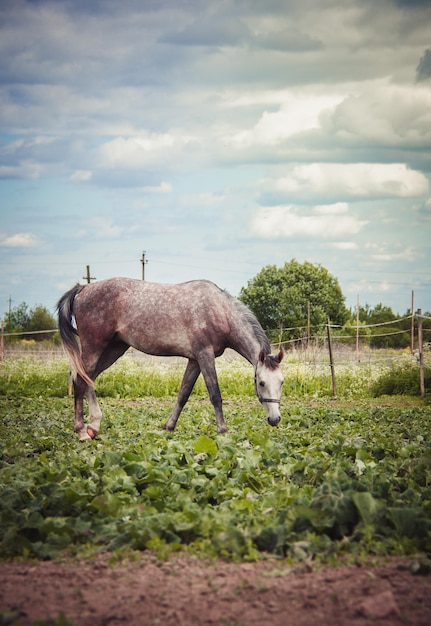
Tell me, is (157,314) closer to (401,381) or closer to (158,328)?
Answer: (158,328)

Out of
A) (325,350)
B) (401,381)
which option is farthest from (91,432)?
(325,350)

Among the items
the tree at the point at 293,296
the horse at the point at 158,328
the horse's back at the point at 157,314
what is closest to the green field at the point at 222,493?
the horse at the point at 158,328

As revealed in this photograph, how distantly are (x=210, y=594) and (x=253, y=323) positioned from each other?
5.96 meters

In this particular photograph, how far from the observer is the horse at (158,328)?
30.4 feet

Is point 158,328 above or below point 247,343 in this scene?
above

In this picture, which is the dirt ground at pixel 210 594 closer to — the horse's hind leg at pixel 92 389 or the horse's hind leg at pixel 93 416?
the horse's hind leg at pixel 93 416

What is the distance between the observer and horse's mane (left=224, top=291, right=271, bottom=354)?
9.16m

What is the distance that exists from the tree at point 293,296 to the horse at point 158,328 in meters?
31.0

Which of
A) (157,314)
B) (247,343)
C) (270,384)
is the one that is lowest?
(270,384)

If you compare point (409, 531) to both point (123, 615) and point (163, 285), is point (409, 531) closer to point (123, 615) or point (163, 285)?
point (123, 615)

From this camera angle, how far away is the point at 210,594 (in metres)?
3.52

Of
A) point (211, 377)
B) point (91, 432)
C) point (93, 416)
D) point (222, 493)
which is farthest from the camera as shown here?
point (93, 416)

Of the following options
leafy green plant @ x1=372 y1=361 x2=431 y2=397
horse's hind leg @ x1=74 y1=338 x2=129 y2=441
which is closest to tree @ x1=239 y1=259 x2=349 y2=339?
leafy green plant @ x1=372 y1=361 x2=431 y2=397

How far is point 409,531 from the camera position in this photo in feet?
14.0
